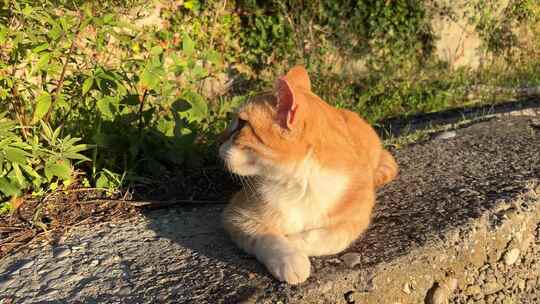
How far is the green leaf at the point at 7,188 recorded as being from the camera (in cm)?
296

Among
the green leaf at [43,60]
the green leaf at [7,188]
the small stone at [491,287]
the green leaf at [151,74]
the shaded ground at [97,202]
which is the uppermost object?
the green leaf at [43,60]

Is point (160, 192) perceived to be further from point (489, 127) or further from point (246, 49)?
point (246, 49)

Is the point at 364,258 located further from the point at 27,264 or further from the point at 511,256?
the point at 27,264

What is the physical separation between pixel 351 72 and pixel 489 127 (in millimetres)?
2959

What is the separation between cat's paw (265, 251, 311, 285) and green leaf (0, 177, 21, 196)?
156cm

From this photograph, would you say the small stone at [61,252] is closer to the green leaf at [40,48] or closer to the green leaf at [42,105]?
the green leaf at [42,105]

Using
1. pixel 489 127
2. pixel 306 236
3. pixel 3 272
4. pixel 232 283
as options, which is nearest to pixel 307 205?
pixel 306 236

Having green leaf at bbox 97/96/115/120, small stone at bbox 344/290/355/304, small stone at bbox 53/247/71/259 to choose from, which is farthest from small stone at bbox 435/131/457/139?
small stone at bbox 53/247/71/259

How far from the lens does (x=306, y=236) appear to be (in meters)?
2.47

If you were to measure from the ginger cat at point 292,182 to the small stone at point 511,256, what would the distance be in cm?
80

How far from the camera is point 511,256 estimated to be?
2.90 meters

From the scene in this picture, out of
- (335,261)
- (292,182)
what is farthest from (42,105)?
(335,261)

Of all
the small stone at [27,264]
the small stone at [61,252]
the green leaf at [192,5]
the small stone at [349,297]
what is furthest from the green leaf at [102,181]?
the green leaf at [192,5]

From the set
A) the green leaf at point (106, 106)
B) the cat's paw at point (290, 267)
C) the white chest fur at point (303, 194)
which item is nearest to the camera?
the cat's paw at point (290, 267)
